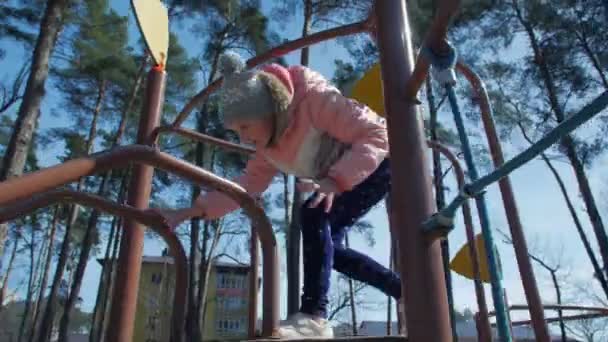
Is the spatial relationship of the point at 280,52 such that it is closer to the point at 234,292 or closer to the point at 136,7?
the point at 136,7

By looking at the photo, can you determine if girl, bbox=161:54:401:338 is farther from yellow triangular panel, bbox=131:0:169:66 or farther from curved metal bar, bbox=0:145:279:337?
yellow triangular panel, bbox=131:0:169:66

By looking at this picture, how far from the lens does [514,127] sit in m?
9.44

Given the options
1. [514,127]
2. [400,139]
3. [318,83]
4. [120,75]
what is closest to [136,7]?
[318,83]

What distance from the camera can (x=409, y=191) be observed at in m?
0.78

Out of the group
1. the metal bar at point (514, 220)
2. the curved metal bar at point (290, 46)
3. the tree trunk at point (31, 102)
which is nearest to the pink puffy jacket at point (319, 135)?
the curved metal bar at point (290, 46)

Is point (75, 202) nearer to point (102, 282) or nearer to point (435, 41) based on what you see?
point (435, 41)

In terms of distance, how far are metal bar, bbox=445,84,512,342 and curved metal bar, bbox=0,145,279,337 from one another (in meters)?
0.45

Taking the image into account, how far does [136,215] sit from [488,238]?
670 mm

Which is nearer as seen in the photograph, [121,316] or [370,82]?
[121,316]

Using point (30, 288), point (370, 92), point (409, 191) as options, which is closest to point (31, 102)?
point (370, 92)

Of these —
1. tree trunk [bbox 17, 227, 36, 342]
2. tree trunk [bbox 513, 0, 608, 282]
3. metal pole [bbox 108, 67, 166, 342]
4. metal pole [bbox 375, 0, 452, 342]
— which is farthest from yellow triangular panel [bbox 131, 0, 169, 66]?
tree trunk [bbox 17, 227, 36, 342]

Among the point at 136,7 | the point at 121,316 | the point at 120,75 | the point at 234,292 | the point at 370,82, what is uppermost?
the point at 120,75

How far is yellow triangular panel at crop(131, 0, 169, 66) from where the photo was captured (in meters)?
1.54

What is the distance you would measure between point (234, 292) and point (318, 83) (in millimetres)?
24798
